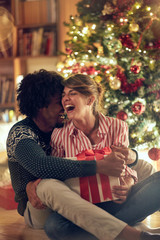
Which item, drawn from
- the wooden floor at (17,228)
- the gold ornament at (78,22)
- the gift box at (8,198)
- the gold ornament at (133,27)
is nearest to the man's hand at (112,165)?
the wooden floor at (17,228)

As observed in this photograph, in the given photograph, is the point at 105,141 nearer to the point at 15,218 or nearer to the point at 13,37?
the point at 15,218

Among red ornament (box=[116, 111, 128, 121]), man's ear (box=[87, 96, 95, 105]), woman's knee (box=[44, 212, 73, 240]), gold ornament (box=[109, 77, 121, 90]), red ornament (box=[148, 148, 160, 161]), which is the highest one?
gold ornament (box=[109, 77, 121, 90])

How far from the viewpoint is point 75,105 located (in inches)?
60.4

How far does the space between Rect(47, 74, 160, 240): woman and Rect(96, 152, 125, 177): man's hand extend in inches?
4.3

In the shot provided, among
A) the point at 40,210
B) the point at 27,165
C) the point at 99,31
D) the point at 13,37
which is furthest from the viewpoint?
the point at 13,37

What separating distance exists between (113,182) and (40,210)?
14.6 inches

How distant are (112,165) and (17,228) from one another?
0.67 m

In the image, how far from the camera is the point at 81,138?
1.52m

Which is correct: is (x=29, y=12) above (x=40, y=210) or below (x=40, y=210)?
above

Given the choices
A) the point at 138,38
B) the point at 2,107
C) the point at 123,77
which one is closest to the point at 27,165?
the point at 123,77

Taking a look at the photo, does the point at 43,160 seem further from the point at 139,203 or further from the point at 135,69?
the point at 135,69

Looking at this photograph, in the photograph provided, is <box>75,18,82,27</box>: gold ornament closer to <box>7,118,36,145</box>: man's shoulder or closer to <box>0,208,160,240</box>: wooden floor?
<box>7,118,36,145</box>: man's shoulder

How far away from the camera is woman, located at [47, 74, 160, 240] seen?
149cm

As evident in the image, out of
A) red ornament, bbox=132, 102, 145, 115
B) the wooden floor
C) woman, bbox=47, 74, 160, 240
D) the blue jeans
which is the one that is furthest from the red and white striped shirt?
red ornament, bbox=132, 102, 145, 115
